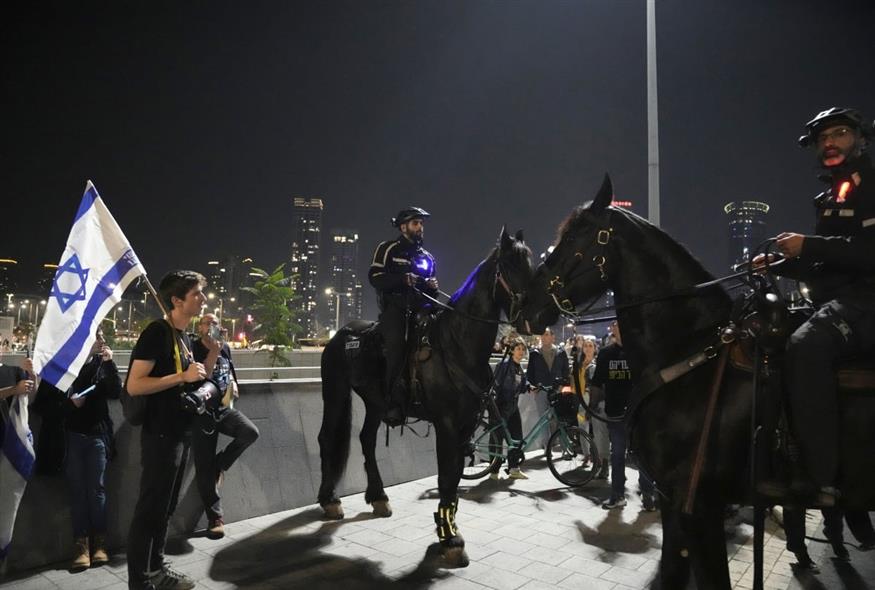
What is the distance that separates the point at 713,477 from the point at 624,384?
4.55m

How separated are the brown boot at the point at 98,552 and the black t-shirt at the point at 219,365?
5.87 ft

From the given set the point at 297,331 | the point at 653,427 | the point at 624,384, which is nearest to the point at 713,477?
the point at 653,427

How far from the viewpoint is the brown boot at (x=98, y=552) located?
492 cm

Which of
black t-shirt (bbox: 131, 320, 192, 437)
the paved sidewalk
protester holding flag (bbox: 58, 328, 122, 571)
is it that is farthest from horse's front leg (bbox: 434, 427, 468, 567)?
protester holding flag (bbox: 58, 328, 122, 571)

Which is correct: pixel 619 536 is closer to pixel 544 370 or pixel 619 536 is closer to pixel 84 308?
pixel 544 370

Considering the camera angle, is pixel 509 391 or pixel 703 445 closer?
pixel 703 445

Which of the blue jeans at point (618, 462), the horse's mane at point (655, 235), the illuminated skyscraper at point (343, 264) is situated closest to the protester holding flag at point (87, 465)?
the horse's mane at point (655, 235)

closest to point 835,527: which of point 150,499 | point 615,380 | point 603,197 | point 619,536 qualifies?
point 619,536

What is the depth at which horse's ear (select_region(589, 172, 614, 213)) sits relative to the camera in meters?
3.53

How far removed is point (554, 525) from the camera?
6.59 meters

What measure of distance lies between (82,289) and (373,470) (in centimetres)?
410

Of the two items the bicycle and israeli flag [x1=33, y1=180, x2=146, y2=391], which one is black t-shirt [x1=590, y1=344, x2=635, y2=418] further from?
israeli flag [x1=33, y1=180, x2=146, y2=391]

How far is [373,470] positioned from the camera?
7.03 meters

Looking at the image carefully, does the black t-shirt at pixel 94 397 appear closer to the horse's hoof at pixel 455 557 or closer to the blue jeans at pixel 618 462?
the horse's hoof at pixel 455 557
